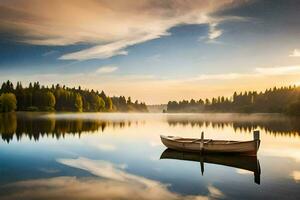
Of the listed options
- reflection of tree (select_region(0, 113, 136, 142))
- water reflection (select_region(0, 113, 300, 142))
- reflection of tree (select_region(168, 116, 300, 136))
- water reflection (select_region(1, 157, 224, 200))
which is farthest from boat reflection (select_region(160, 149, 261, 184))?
reflection of tree (select_region(168, 116, 300, 136))

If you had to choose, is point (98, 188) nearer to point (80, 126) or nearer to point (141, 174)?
point (141, 174)

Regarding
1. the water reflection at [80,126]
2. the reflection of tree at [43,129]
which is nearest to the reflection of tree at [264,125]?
the water reflection at [80,126]

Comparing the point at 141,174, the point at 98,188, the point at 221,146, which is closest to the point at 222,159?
the point at 221,146

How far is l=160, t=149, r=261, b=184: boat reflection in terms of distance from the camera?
105 feet

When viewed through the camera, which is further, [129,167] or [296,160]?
[296,160]

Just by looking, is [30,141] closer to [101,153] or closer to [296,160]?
[101,153]

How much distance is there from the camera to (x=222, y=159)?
35812mm

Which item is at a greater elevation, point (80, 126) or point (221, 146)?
point (221, 146)

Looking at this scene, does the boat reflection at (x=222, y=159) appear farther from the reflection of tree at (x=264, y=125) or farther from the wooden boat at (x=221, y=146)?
the reflection of tree at (x=264, y=125)

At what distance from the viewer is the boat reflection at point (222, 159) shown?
31856 millimetres

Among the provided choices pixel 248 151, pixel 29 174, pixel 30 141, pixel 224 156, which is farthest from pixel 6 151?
pixel 248 151

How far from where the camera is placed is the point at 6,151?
1572 inches

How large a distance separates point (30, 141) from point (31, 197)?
106ft

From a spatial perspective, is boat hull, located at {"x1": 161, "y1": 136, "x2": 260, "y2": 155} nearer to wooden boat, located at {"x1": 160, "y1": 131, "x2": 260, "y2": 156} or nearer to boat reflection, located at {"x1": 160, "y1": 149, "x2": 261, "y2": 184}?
wooden boat, located at {"x1": 160, "y1": 131, "x2": 260, "y2": 156}
